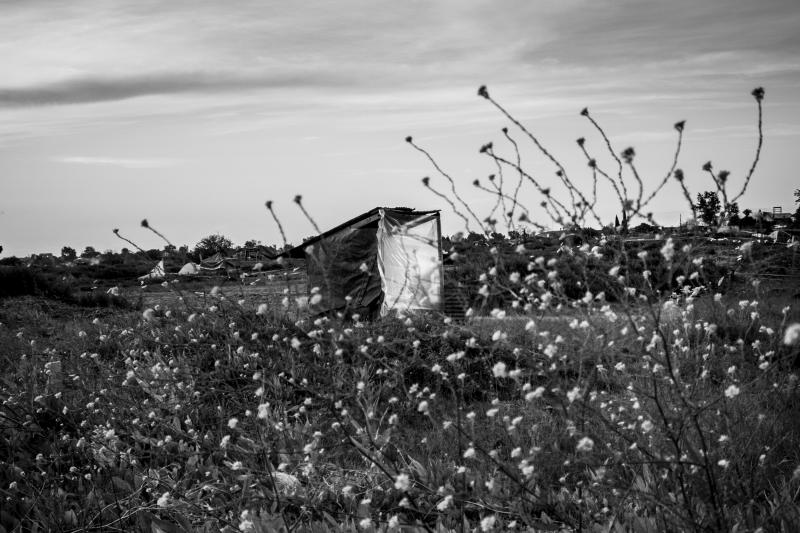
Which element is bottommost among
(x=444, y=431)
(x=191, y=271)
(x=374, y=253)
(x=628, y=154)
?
(x=444, y=431)

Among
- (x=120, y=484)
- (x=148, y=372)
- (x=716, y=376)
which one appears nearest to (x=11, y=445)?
(x=148, y=372)

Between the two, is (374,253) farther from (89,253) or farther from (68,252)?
(68,252)

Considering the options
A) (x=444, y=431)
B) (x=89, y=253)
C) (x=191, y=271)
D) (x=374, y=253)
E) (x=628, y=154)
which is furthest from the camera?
(x=89, y=253)

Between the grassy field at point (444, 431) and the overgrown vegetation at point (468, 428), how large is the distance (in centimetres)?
3

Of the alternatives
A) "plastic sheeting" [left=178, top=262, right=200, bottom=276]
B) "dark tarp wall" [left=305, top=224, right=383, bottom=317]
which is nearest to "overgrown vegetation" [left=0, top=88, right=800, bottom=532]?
"plastic sheeting" [left=178, top=262, right=200, bottom=276]

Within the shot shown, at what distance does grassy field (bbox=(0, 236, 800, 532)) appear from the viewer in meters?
3.27

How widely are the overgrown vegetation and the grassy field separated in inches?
1.1

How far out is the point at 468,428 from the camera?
16.6 ft

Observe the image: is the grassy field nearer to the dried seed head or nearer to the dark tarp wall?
the dried seed head

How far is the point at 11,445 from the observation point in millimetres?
6070

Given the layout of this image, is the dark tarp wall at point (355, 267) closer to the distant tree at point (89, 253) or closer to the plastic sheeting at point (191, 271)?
the plastic sheeting at point (191, 271)

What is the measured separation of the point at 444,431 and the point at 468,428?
13.9 inches

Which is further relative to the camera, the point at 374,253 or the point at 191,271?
the point at 191,271

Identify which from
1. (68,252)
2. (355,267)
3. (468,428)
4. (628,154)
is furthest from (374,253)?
(68,252)
